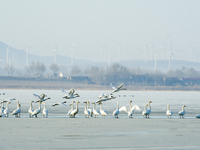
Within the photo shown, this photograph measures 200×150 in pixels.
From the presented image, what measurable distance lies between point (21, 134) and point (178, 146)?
784 centimetres

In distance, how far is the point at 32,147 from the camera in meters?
18.1

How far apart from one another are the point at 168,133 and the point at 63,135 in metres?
5.44

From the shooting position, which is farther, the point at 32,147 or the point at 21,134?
the point at 21,134

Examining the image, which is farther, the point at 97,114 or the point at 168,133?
the point at 97,114

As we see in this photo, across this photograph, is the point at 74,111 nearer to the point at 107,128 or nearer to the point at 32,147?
the point at 107,128

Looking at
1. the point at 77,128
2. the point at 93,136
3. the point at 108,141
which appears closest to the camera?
the point at 108,141

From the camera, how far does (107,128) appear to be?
25.3 m

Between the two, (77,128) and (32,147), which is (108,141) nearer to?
(32,147)

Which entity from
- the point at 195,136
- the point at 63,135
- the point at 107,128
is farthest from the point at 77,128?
the point at 195,136

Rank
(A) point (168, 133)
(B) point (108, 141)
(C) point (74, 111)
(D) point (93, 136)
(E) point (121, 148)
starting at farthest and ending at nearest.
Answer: (C) point (74, 111)
(A) point (168, 133)
(D) point (93, 136)
(B) point (108, 141)
(E) point (121, 148)

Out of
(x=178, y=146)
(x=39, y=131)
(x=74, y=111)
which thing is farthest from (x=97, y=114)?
(x=178, y=146)

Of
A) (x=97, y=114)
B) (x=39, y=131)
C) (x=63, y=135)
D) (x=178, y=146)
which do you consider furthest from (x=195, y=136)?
(x=97, y=114)

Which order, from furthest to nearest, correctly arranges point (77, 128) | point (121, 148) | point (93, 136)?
point (77, 128), point (93, 136), point (121, 148)

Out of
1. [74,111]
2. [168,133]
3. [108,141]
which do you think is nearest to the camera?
[108,141]
